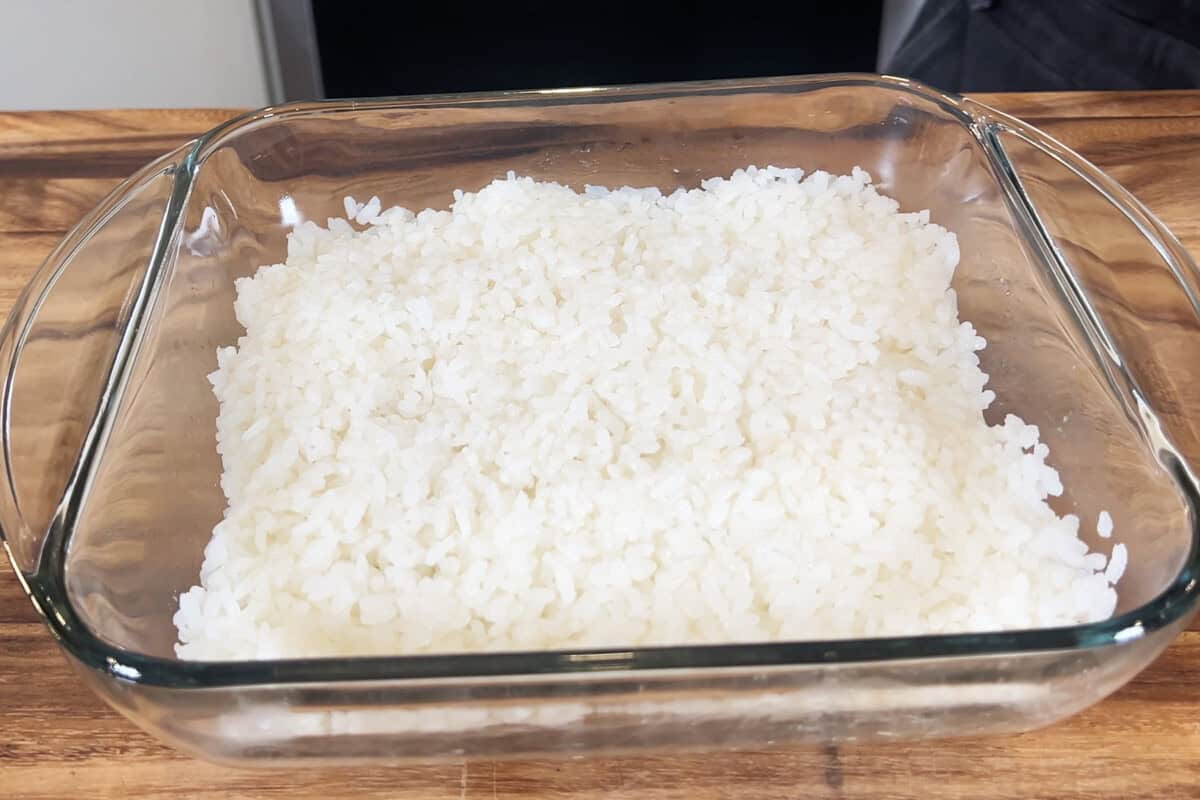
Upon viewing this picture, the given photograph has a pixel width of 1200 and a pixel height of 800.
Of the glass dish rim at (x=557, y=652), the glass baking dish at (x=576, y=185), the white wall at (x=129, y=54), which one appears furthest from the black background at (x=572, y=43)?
the glass dish rim at (x=557, y=652)

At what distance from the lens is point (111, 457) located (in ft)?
2.21

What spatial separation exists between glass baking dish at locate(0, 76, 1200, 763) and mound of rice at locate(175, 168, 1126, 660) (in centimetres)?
3

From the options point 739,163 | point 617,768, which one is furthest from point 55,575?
point 739,163

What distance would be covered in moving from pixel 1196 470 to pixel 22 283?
967 mm

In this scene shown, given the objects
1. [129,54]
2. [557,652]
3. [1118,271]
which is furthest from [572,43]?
[557,652]

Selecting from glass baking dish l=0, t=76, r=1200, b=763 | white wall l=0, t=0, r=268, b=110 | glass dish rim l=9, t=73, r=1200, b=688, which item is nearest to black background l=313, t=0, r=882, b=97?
white wall l=0, t=0, r=268, b=110

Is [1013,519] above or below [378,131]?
below

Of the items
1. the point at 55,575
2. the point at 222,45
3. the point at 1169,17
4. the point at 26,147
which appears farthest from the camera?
the point at 222,45

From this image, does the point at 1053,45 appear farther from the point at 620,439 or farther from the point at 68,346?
the point at 68,346

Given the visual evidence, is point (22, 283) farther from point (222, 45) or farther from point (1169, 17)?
point (1169, 17)

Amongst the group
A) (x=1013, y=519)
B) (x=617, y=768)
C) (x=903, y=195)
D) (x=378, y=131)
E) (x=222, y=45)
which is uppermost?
(x=222, y=45)

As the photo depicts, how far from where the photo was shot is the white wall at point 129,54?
161 cm

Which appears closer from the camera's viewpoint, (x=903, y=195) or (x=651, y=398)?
(x=651, y=398)

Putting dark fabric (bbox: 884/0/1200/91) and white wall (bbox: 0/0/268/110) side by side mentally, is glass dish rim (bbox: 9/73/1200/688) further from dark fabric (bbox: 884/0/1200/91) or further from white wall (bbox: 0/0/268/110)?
white wall (bbox: 0/0/268/110)
